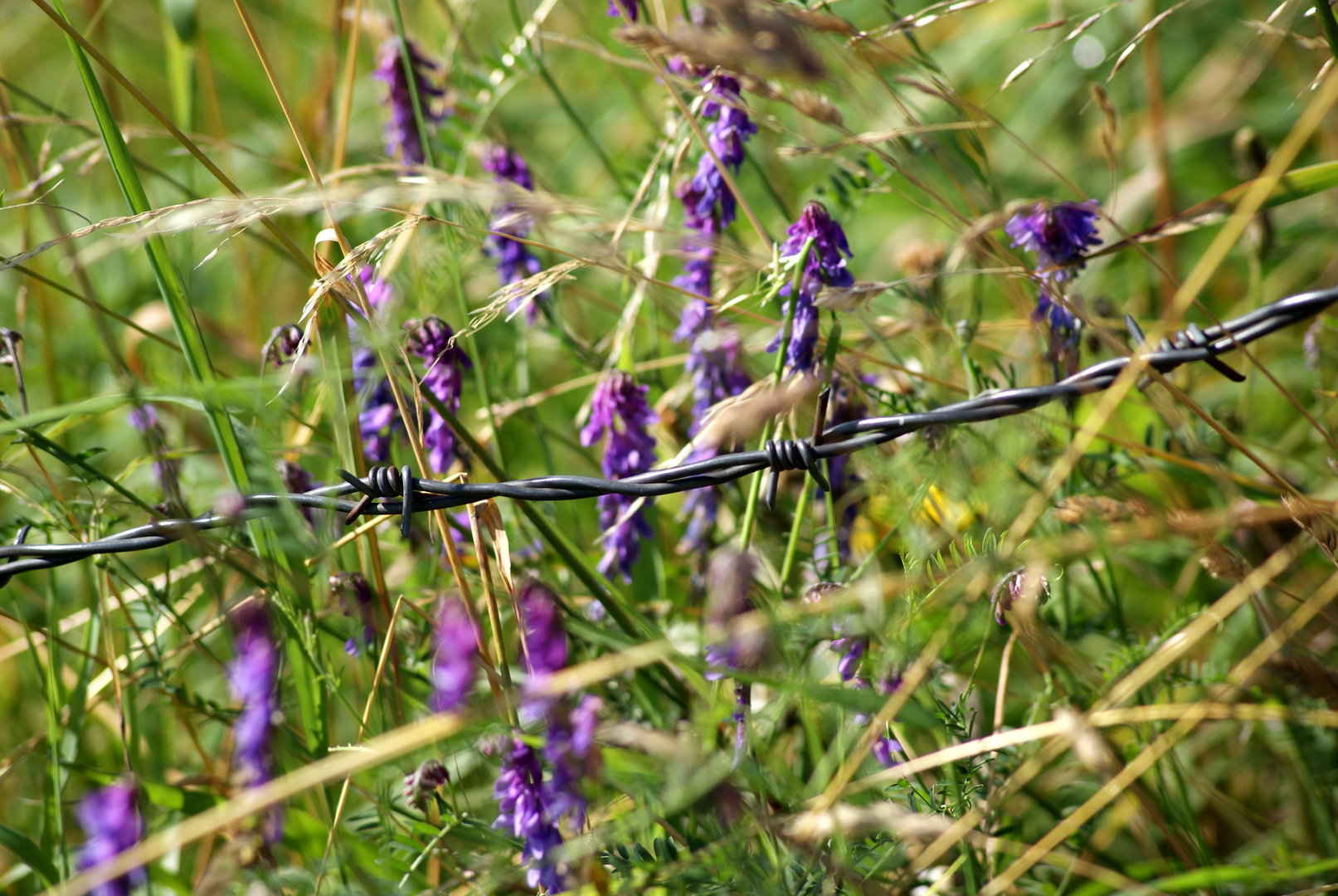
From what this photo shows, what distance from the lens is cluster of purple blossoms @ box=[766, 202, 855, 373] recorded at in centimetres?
117

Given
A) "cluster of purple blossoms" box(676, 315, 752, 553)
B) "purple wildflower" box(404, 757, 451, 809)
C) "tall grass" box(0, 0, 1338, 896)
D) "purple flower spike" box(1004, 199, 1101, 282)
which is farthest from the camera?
"cluster of purple blossoms" box(676, 315, 752, 553)

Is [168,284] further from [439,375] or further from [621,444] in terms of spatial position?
[621,444]

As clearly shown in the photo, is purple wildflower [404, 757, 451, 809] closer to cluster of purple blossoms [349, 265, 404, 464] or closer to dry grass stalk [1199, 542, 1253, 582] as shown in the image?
cluster of purple blossoms [349, 265, 404, 464]

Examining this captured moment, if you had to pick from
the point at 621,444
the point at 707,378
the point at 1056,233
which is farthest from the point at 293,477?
the point at 1056,233

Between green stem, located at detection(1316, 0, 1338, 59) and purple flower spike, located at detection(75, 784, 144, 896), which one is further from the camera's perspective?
green stem, located at detection(1316, 0, 1338, 59)

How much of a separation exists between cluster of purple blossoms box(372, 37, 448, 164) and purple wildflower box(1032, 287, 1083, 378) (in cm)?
101

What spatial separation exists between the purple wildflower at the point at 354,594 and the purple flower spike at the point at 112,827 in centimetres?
40

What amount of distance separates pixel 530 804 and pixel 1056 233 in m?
0.92

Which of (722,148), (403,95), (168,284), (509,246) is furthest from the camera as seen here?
(403,95)

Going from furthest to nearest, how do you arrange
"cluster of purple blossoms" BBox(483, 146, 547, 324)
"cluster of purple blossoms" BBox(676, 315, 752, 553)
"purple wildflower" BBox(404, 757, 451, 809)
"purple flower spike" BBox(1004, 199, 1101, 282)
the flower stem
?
"cluster of purple blossoms" BBox(483, 146, 547, 324), "cluster of purple blossoms" BBox(676, 315, 752, 553), "purple flower spike" BBox(1004, 199, 1101, 282), the flower stem, "purple wildflower" BBox(404, 757, 451, 809)

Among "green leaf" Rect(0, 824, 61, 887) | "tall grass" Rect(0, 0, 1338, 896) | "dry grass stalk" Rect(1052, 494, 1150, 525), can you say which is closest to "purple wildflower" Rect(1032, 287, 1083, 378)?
"tall grass" Rect(0, 0, 1338, 896)

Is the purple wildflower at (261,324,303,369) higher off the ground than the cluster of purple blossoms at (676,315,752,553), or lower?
higher

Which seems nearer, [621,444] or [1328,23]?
[1328,23]

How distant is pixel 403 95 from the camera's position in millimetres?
1673
